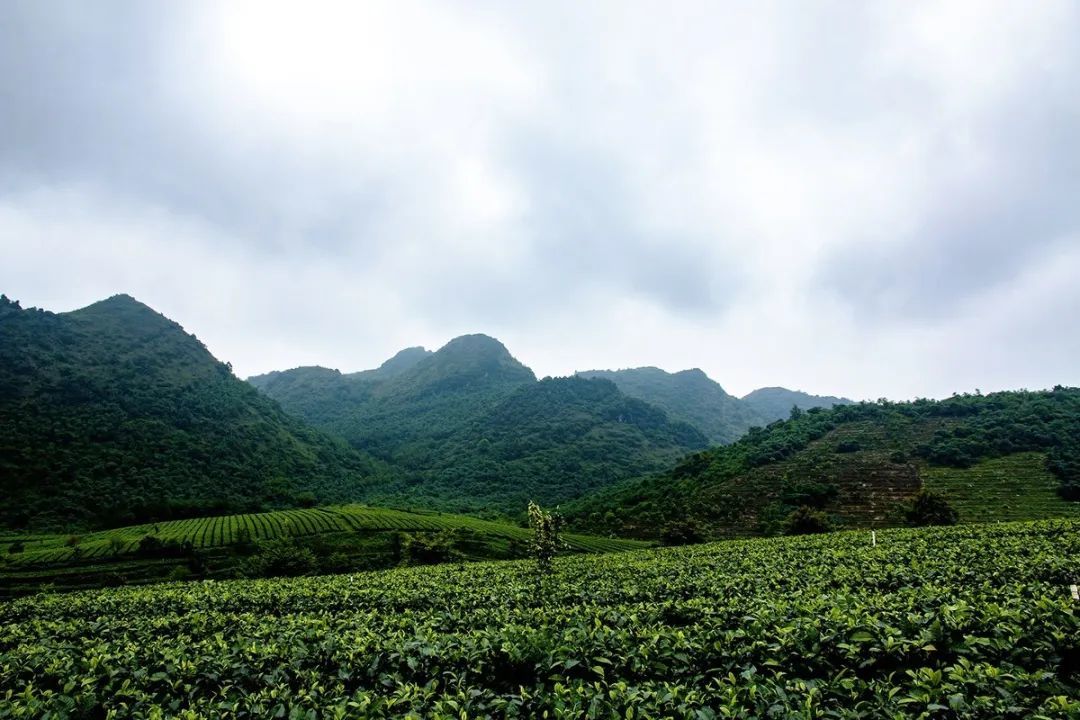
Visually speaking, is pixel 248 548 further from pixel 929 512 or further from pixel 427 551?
pixel 929 512

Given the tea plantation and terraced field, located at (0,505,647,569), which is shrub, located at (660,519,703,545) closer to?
terraced field, located at (0,505,647,569)

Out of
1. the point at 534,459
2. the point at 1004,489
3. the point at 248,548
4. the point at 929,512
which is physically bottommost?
the point at 248,548

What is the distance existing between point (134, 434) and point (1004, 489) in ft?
541

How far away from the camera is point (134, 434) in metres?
113

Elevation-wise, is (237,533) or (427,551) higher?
(237,533)

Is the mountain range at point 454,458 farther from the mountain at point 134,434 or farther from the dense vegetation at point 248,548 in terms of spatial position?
the dense vegetation at point 248,548

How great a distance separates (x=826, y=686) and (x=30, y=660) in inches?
417

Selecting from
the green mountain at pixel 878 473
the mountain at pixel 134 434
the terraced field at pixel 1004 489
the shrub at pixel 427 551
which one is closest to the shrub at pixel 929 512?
the green mountain at pixel 878 473

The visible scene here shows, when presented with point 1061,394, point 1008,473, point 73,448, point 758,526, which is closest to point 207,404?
point 73,448

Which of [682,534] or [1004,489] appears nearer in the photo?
[682,534]

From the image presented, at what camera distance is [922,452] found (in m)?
87.3

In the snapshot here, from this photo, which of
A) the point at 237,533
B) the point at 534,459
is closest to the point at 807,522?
the point at 237,533

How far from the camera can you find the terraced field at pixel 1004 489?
60031mm

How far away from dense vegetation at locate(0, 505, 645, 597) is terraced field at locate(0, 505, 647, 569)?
12 centimetres
